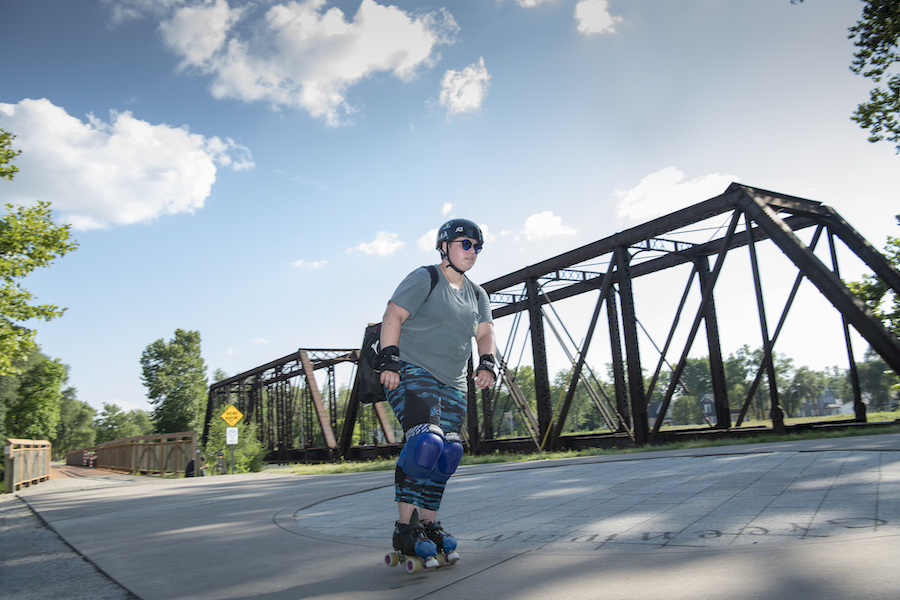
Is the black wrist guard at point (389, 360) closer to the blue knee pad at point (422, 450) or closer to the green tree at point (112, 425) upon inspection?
the blue knee pad at point (422, 450)

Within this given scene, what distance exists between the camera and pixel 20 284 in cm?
1291

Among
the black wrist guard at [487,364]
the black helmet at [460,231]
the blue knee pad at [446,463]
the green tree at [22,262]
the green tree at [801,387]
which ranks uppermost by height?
the green tree at [22,262]

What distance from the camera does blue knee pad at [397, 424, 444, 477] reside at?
8.84 ft

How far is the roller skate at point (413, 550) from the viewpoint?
8.07 feet

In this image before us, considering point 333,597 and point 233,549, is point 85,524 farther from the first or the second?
point 333,597

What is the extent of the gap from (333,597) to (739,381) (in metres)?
93.7

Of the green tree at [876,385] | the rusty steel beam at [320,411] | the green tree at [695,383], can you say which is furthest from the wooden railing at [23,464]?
the green tree at [876,385]

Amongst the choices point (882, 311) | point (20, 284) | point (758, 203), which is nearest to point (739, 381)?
point (882, 311)

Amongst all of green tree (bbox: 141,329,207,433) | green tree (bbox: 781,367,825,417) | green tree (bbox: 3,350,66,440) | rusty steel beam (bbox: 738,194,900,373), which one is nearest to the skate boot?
rusty steel beam (bbox: 738,194,900,373)

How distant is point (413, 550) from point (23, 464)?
16.1 meters

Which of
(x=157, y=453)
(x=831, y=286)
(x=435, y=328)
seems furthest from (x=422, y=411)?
(x=157, y=453)

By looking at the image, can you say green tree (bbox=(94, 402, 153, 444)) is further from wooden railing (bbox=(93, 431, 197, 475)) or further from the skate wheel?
the skate wheel

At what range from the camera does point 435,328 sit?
296 centimetres

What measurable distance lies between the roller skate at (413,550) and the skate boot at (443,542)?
39 mm
